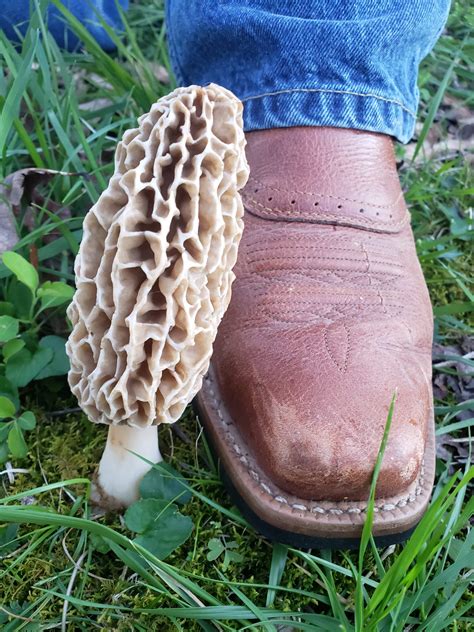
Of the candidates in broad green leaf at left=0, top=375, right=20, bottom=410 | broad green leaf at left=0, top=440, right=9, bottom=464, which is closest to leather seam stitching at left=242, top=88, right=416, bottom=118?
broad green leaf at left=0, top=375, right=20, bottom=410

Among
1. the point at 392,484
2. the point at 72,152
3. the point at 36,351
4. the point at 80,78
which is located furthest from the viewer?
the point at 80,78

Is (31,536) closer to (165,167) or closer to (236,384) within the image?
(236,384)

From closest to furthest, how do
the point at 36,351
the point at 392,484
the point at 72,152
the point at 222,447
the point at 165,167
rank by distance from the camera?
the point at 165,167, the point at 392,484, the point at 222,447, the point at 36,351, the point at 72,152

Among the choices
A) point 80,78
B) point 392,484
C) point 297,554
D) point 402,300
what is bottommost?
point 297,554

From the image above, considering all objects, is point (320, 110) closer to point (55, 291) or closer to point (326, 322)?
point (326, 322)

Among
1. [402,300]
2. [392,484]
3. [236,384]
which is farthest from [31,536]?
[402,300]
